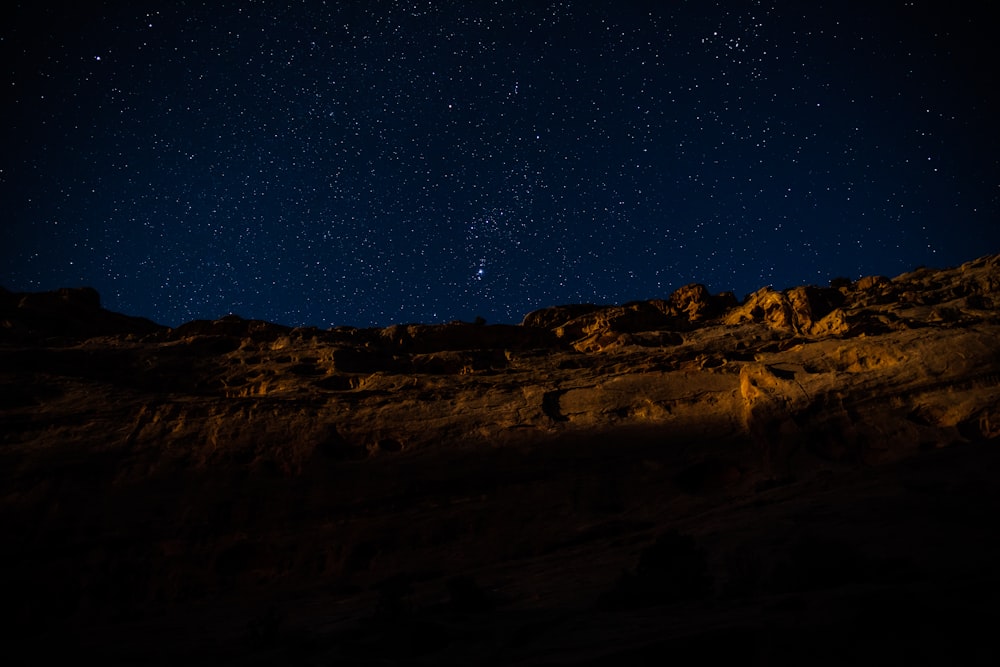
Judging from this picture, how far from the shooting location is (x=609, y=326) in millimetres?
30594

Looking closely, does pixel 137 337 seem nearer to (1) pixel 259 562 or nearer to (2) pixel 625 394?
(1) pixel 259 562

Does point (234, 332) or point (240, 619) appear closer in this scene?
point (240, 619)

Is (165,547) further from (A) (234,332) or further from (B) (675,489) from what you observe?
(B) (675,489)

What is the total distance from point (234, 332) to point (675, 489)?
74.4ft

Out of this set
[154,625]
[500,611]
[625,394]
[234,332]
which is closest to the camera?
[500,611]

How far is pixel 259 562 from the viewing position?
17.6 m

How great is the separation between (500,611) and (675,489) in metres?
9.78

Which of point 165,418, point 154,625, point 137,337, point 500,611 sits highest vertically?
point 137,337

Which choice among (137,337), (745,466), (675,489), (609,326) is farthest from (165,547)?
(609,326)

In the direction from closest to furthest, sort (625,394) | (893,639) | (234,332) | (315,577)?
(893,639), (315,577), (625,394), (234,332)

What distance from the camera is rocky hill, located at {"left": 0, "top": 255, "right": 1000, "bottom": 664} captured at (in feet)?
33.2

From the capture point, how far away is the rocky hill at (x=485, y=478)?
10.1 meters

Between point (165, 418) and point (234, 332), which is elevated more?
point (234, 332)

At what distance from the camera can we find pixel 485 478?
1955 centimetres
